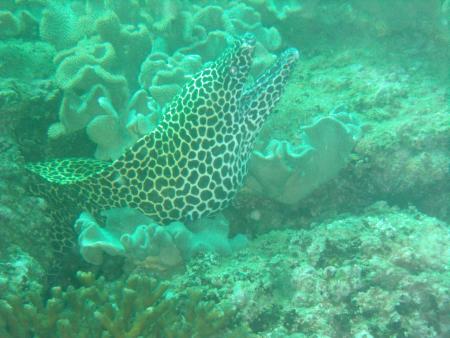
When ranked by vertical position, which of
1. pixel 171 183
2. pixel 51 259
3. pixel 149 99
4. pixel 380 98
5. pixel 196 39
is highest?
pixel 196 39

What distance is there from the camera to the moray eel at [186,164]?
461 cm

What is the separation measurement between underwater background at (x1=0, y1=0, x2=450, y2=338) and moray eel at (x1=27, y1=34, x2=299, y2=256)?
0.22 metres

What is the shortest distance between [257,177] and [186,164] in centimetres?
87

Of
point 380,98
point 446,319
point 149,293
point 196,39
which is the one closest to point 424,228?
point 446,319

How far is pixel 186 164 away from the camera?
4.70 m

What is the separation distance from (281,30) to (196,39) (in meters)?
1.70

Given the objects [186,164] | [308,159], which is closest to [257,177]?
[308,159]

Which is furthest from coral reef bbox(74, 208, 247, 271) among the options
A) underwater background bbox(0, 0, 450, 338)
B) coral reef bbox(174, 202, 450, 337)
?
coral reef bbox(174, 202, 450, 337)

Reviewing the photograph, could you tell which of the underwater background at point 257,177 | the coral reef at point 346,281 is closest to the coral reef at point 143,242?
Result: the underwater background at point 257,177

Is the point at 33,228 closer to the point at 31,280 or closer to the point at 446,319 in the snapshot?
the point at 31,280

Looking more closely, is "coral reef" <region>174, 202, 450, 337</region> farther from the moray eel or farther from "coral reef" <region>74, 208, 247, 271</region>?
the moray eel

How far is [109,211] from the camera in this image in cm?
438

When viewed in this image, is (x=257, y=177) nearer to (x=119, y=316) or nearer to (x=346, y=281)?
(x=346, y=281)

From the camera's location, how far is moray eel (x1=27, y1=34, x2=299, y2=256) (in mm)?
4609
